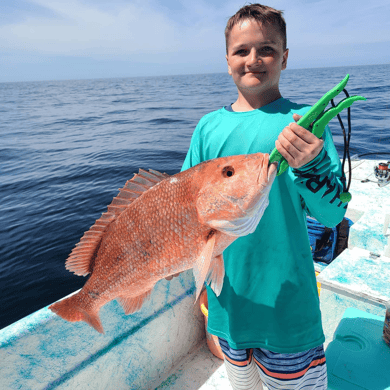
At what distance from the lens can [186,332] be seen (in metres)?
2.95

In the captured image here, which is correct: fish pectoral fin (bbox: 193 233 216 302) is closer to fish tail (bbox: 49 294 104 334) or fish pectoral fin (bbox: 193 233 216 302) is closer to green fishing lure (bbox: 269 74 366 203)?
green fishing lure (bbox: 269 74 366 203)

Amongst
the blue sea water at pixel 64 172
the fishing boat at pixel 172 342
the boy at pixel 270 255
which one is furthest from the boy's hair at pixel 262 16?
the blue sea water at pixel 64 172

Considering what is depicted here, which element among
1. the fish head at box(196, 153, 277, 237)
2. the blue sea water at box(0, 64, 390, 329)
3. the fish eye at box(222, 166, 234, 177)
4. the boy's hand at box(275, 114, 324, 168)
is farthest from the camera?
the blue sea water at box(0, 64, 390, 329)

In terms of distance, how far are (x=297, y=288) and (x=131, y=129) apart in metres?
17.4

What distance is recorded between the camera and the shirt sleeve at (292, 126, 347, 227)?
1225 mm

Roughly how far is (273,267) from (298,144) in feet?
2.36

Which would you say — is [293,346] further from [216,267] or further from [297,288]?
[216,267]

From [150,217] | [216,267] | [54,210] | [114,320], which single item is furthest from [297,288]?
[54,210]

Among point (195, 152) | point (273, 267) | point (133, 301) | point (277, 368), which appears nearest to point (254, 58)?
point (195, 152)

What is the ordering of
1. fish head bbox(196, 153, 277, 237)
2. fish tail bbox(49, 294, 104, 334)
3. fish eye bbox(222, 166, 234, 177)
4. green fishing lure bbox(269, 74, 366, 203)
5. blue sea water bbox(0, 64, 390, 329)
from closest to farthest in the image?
green fishing lure bbox(269, 74, 366, 203) → fish head bbox(196, 153, 277, 237) → fish eye bbox(222, 166, 234, 177) → fish tail bbox(49, 294, 104, 334) → blue sea water bbox(0, 64, 390, 329)

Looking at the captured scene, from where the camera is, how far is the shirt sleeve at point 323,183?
4.02 feet

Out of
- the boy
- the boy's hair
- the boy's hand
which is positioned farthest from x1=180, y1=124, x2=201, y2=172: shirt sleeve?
the boy's hand

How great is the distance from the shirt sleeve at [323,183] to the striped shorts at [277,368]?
778 mm

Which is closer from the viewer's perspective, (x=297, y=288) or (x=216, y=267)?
(x=216, y=267)
